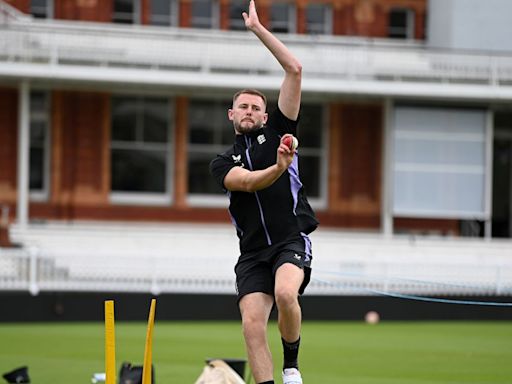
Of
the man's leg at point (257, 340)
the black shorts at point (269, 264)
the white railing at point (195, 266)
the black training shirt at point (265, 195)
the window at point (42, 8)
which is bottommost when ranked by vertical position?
the white railing at point (195, 266)

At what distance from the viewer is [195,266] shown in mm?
22000

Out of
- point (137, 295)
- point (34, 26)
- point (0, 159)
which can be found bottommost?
point (137, 295)

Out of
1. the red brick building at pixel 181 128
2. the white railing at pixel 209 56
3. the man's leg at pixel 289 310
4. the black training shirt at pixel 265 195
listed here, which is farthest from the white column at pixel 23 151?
the man's leg at pixel 289 310

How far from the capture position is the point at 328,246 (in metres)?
26.0

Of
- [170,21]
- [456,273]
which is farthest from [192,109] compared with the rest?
[456,273]

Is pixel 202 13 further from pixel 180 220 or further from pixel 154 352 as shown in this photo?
pixel 154 352

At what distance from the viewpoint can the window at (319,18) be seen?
31984mm

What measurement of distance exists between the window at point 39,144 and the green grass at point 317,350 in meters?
10.0

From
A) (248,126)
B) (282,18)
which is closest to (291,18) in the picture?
(282,18)

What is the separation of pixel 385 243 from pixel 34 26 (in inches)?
345

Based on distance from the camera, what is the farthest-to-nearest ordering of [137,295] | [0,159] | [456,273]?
1. [0,159]
2. [456,273]
3. [137,295]

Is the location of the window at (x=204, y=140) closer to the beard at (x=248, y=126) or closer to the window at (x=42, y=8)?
the window at (x=42, y=8)

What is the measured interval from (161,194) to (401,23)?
763 centimetres

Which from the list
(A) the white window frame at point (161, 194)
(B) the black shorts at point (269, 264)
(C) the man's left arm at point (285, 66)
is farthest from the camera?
(A) the white window frame at point (161, 194)
